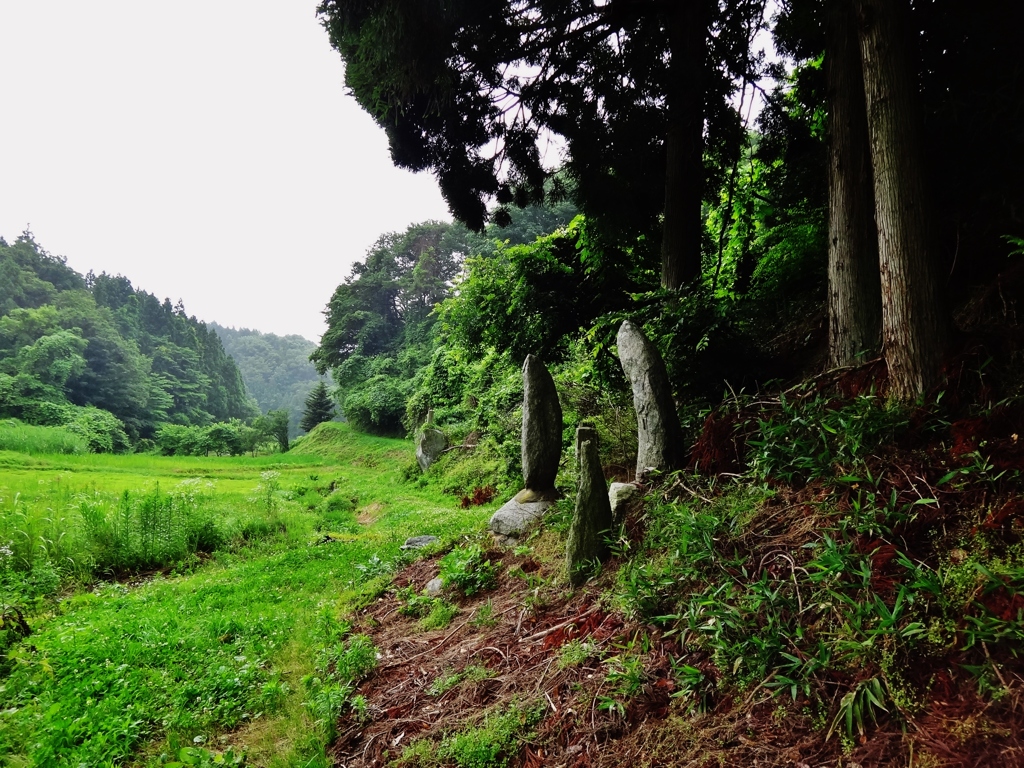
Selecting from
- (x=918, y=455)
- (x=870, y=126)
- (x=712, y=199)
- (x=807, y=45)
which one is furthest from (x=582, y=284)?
(x=918, y=455)

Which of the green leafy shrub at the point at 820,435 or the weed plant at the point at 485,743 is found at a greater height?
the green leafy shrub at the point at 820,435

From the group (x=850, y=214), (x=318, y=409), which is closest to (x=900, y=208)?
(x=850, y=214)

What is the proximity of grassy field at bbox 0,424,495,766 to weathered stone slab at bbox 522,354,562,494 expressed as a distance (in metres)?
1.38

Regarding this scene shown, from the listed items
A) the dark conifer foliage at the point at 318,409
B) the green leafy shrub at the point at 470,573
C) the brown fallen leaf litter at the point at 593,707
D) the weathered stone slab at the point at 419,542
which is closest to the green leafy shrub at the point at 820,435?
the brown fallen leaf litter at the point at 593,707

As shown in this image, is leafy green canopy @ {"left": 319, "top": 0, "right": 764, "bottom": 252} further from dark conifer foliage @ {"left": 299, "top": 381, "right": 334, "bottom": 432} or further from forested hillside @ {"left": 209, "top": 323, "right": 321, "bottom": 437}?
forested hillside @ {"left": 209, "top": 323, "right": 321, "bottom": 437}

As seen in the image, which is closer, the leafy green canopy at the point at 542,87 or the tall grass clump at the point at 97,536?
the leafy green canopy at the point at 542,87

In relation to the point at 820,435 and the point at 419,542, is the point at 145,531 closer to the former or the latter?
the point at 419,542

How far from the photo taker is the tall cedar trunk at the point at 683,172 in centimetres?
506

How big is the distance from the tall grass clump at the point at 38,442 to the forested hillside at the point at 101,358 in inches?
211

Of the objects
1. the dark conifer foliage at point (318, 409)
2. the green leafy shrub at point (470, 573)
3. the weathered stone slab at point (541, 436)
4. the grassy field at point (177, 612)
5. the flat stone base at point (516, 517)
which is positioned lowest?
the grassy field at point (177, 612)

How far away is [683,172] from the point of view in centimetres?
527

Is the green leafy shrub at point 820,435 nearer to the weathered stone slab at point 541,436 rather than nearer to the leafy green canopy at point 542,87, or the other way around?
the weathered stone slab at point 541,436

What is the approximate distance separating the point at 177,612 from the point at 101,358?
38816 mm

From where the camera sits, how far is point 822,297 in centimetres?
489
